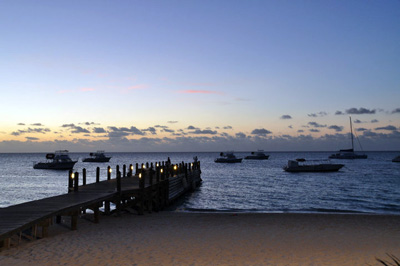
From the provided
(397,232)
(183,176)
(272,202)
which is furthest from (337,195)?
(397,232)

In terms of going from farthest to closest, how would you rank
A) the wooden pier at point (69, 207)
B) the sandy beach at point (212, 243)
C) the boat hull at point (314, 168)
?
the boat hull at point (314, 168) → the wooden pier at point (69, 207) → the sandy beach at point (212, 243)

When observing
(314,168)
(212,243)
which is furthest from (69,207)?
(314,168)

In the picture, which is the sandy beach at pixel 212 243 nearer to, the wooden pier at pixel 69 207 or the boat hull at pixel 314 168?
the wooden pier at pixel 69 207

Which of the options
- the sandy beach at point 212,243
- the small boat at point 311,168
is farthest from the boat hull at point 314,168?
the sandy beach at point 212,243

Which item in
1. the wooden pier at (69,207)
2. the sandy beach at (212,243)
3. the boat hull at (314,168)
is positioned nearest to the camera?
the sandy beach at (212,243)

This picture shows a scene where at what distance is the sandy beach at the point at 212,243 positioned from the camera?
11.5m

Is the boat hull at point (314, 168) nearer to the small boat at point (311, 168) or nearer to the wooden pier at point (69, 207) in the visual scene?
the small boat at point (311, 168)

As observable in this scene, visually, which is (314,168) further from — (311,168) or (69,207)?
(69,207)

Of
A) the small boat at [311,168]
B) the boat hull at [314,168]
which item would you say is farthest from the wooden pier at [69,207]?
the boat hull at [314,168]

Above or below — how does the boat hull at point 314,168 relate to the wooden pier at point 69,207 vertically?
below

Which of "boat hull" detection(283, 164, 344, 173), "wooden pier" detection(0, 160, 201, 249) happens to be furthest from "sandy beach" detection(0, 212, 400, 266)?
"boat hull" detection(283, 164, 344, 173)

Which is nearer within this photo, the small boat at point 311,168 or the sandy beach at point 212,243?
the sandy beach at point 212,243

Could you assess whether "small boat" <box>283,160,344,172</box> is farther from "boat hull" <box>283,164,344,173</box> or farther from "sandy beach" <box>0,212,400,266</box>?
"sandy beach" <box>0,212,400,266</box>

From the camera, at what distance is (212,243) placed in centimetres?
1404
